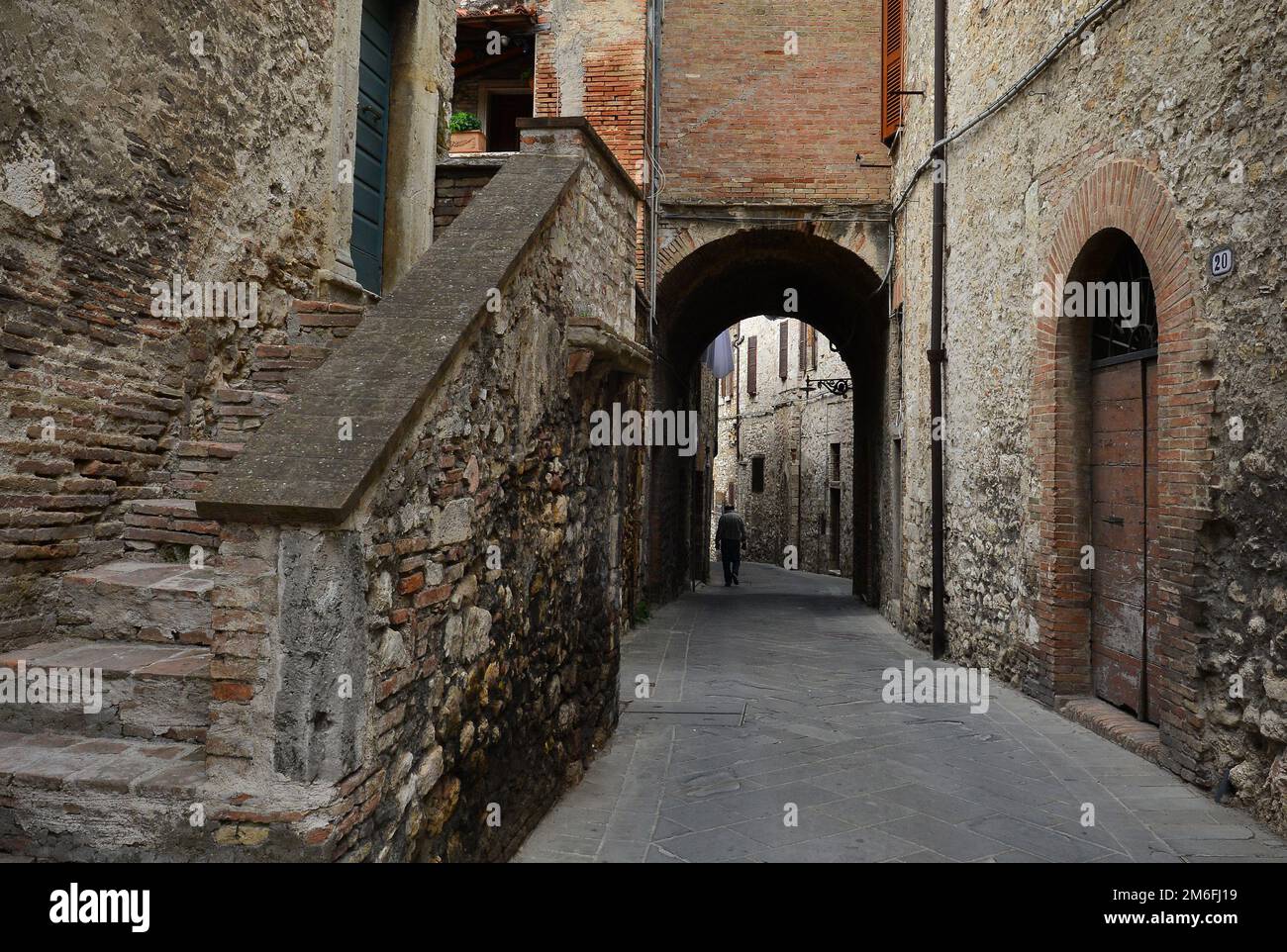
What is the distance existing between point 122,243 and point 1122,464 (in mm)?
5532

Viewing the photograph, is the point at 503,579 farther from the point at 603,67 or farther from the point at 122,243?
the point at 603,67

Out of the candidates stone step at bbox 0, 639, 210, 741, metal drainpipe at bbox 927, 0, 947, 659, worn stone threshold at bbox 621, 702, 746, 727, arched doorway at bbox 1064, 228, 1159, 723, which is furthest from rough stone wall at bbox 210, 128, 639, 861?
metal drainpipe at bbox 927, 0, 947, 659

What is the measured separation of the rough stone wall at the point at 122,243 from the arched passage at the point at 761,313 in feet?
23.5

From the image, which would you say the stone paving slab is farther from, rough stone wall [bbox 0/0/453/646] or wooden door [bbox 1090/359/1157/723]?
rough stone wall [bbox 0/0/453/646]

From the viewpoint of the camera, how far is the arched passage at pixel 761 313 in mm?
11781

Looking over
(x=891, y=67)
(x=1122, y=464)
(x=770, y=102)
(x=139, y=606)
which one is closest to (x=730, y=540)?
(x=770, y=102)

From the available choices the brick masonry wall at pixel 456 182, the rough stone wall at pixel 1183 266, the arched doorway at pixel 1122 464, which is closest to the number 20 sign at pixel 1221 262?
the rough stone wall at pixel 1183 266

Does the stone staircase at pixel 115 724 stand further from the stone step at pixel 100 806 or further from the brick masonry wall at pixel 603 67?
the brick masonry wall at pixel 603 67

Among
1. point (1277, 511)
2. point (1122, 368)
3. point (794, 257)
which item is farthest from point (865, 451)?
point (1277, 511)

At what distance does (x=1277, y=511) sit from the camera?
12.9 ft

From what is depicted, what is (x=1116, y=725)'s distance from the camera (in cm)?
527

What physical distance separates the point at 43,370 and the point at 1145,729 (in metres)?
5.70

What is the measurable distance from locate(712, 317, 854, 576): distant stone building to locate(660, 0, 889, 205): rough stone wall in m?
9.63
